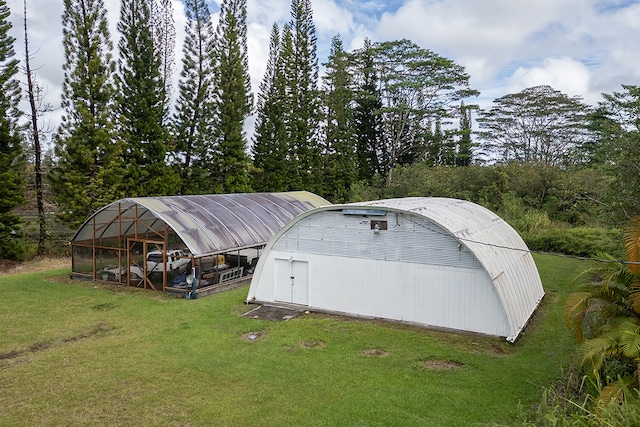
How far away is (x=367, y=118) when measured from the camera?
42.7 metres

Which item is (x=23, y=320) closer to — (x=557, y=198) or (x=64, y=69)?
(x=64, y=69)

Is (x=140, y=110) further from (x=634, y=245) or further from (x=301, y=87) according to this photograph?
(x=634, y=245)

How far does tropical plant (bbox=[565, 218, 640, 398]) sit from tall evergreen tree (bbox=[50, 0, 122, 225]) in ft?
73.9

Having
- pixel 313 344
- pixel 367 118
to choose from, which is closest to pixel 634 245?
pixel 313 344

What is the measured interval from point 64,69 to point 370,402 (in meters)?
23.7

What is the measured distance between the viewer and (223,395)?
28.5 ft

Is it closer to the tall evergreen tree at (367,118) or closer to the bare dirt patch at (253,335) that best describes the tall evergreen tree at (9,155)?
the bare dirt patch at (253,335)

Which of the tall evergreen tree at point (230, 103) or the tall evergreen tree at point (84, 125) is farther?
the tall evergreen tree at point (230, 103)

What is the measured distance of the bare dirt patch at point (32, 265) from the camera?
21.6 meters

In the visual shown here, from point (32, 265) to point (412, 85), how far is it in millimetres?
29357

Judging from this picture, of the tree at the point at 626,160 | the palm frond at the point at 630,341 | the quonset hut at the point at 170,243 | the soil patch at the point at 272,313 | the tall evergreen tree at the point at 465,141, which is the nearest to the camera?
the palm frond at the point at 630,341

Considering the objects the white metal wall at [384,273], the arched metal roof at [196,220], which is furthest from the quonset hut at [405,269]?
the arched metal roof at [196,220]

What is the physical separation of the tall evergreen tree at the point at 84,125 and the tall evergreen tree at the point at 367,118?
22700 millimetres

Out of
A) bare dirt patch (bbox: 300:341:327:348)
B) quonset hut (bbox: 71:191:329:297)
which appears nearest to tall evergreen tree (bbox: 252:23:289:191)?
quonset hut (bbox: 71:191:329:297)
